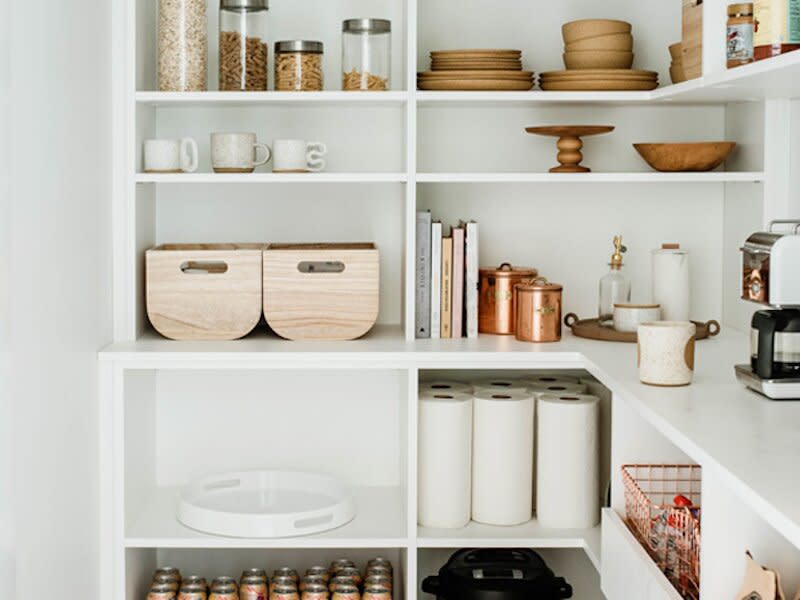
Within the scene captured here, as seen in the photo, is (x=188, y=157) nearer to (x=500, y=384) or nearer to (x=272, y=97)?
(x=272, y=97)

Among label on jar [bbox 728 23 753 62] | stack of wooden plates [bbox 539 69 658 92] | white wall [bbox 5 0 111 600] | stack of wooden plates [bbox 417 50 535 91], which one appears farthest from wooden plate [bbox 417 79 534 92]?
white wall [bbox 5 0 111 600]

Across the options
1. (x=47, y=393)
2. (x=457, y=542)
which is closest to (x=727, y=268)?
(x=457, y=542)

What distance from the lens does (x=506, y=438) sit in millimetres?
2896

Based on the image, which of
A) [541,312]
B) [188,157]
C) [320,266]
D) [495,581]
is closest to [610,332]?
[541,312]

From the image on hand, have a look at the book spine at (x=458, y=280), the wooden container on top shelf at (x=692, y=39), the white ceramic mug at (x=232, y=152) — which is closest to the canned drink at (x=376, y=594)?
the book spine at (x=458, y=280)

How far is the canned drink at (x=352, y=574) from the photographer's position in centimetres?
298

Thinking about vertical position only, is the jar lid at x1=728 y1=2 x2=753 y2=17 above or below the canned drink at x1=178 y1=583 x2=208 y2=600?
above

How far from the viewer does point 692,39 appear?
2699mm

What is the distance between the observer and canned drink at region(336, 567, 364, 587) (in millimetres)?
2982

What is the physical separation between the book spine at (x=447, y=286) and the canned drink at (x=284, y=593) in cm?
71

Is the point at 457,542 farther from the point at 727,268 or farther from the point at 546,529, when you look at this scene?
the point at 727,268

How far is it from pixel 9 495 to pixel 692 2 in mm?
1738

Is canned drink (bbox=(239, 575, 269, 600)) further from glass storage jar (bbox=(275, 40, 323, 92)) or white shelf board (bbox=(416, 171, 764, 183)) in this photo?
glass storage jar (bbox=(275, 40, 323, 92))

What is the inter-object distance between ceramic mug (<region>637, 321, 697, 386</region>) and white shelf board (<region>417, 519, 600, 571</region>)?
64 cm
